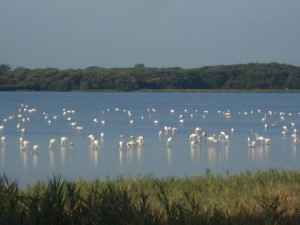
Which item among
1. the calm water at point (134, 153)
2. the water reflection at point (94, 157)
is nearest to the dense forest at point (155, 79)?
the calm water at point (134, 153)

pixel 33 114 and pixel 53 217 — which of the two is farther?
pixel 33 114

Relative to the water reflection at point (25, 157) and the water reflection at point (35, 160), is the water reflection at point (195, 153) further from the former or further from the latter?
the water reflection at point (25, 157)

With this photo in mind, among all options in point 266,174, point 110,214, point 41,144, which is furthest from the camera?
point 41,144

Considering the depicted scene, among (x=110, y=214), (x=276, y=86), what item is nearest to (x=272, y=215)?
(x=110, y=214)

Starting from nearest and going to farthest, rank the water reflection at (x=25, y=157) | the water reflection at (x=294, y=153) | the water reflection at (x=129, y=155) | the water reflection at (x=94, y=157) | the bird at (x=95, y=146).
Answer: the water reflection at (x=25, y=157), the water reflection at (x=94, y=157), the water reflection at (x=129, y=155), the water reflection at (x=294, y=153), the bird at (x=95, y=146)

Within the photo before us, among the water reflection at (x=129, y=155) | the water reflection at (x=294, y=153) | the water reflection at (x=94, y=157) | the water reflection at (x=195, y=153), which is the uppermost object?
the water reflection at (x=94, y=157)

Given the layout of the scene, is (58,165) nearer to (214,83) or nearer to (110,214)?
(110,214)

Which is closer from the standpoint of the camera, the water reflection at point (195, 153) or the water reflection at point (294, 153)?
the water reflection at point (195, 153)

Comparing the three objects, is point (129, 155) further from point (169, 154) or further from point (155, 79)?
point (155, 79)

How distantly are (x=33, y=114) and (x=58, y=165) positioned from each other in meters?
26.9

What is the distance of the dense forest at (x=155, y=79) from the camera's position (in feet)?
306

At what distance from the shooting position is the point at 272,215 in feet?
22.2

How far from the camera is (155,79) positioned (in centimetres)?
9906

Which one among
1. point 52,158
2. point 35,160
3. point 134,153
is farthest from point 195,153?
point 35,160
